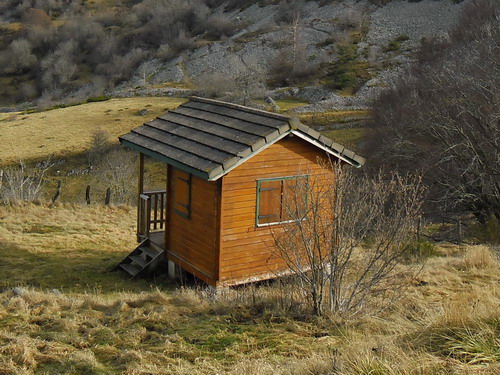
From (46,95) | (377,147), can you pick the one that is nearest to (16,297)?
(377,147)

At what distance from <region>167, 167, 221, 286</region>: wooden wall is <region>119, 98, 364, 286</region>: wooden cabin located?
21mm

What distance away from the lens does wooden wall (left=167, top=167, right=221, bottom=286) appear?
12.0m

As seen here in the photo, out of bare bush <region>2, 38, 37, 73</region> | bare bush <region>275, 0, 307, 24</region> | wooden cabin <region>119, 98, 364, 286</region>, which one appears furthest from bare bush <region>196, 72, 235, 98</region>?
bare bush <region>2, 38, 37, 73</region>

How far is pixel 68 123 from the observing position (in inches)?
2023

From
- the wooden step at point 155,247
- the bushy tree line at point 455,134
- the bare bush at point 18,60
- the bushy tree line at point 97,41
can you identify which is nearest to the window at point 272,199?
the wooden step at point 155,247

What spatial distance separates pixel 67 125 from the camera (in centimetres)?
5081

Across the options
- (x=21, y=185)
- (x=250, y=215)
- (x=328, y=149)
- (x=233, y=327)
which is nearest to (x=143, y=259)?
(x=250, y=215)

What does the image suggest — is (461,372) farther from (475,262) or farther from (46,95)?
(46,95)

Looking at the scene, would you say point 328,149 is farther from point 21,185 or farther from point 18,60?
point 18,60

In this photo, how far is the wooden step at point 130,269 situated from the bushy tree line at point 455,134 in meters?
11.1

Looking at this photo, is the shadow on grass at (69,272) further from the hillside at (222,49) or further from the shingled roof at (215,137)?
the hillside at (222,49)

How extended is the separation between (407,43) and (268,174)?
208 ft

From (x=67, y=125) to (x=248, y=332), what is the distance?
4627 cm

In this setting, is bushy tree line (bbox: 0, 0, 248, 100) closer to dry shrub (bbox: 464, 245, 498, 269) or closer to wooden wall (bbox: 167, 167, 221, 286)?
wooden wall (bbox: 167, 167, 221, 286)
